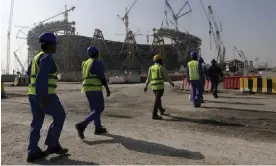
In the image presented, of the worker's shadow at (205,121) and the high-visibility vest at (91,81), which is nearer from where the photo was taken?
the high-visibility vest at (91,81)

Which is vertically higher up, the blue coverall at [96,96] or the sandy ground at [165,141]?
the blue coverall at [96,96]

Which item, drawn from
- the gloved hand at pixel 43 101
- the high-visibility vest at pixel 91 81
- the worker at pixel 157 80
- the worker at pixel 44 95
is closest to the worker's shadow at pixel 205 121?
the worker at pixel 157 80

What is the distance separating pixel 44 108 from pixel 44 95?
24cm

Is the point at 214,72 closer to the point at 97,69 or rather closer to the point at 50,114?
the point at 97,69

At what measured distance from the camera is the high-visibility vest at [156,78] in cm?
889

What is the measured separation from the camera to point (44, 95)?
475 centimetres

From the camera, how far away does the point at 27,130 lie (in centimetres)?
727

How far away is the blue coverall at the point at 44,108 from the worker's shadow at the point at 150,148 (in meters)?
0.92

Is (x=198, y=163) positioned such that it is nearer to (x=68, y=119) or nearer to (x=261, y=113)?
(x=68, y=119)

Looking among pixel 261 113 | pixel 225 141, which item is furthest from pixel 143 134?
pixel 261 113

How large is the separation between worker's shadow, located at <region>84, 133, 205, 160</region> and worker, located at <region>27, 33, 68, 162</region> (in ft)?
3.06

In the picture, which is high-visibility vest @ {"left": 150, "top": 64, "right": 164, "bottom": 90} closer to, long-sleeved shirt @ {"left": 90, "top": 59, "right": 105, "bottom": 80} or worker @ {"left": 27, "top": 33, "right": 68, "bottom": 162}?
long-sleeved shirt @ {"left": 90, "top": 59, "right": 105, "bottom": 80}

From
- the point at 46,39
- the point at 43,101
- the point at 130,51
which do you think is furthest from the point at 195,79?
the point at 130,51

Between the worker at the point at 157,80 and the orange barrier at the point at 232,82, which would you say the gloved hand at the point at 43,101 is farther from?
the orange barrier at the point at 232,82
